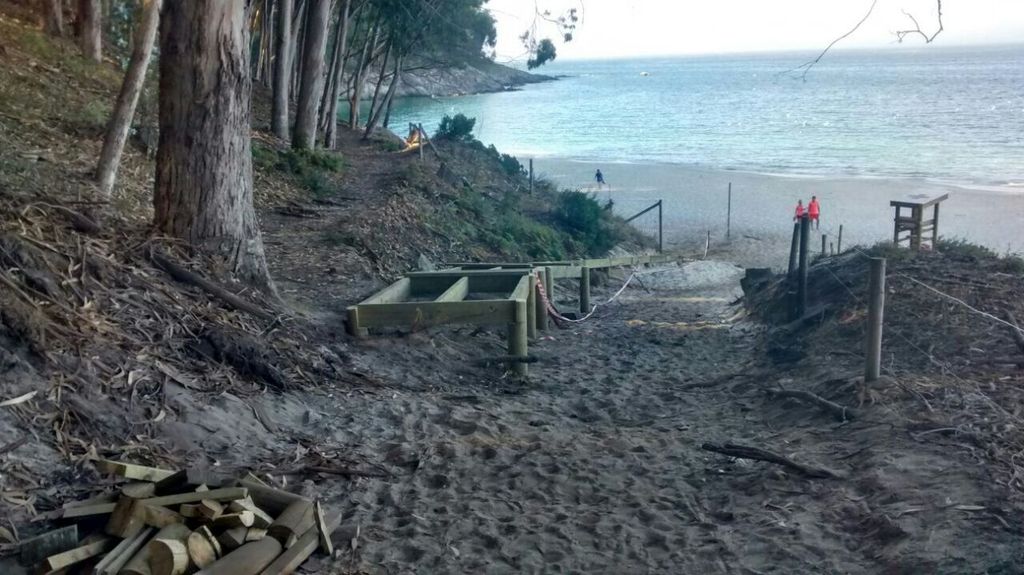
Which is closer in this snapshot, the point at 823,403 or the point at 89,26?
the point at 823,403

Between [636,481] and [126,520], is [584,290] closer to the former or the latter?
[636,481]

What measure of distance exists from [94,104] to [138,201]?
167 inches

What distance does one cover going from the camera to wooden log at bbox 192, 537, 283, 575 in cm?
441

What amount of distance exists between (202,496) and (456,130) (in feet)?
106

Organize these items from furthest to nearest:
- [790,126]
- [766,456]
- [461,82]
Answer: [461,82]
[790,126]
[766,456]

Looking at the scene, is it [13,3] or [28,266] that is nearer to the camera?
[28,266]

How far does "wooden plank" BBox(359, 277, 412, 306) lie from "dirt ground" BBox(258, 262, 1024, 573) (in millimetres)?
521

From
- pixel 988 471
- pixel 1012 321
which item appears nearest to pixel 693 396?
pixel 1012 321

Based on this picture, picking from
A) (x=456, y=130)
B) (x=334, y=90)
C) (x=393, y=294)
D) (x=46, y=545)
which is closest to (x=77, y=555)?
(x=46, y=545)

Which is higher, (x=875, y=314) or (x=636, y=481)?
(x=875, y=314)

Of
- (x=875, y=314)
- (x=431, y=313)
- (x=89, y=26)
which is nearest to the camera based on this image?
(x=875, y=314)

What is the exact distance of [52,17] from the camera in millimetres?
20641

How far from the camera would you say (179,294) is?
817 centimetres

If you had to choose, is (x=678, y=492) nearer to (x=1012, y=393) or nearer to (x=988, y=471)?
(x=988, y=471)
